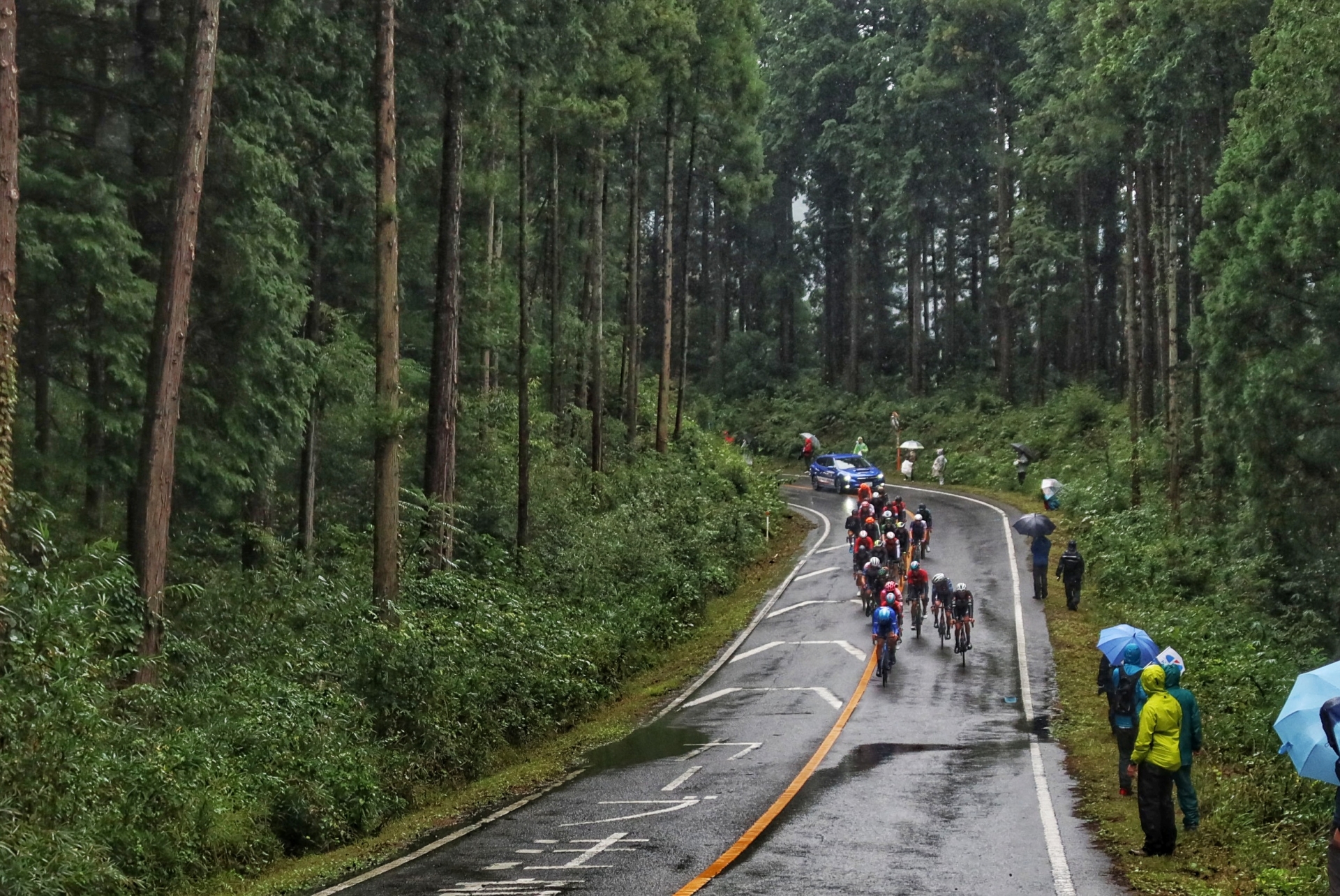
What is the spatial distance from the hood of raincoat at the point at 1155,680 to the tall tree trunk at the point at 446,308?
1223 centimetres

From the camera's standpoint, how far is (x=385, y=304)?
17.3m

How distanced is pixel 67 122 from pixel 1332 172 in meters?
21.3

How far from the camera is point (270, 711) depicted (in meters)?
13.9

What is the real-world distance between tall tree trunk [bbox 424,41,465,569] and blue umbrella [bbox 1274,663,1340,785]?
14.2 meters

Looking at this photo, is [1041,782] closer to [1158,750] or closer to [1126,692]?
[1126,692]

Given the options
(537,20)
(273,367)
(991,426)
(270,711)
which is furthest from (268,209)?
(991,426)

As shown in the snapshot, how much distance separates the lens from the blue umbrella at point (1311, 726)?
791cm

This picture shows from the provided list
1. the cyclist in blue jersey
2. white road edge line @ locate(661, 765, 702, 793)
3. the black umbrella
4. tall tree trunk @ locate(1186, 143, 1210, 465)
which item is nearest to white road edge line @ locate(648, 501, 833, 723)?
the cyclist in blue jersey

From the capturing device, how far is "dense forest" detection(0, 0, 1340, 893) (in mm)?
12531

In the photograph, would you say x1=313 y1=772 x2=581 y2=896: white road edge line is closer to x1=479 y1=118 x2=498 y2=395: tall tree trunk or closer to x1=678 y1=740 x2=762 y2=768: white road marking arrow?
x1=678 y1=740 x2=762 y2=768: white road marking arrow

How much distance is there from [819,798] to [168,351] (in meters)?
8.35

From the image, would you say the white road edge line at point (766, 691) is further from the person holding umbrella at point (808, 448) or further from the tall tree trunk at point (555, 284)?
the person holding umbrella at point (808, 448)

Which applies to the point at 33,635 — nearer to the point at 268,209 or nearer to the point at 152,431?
the point at 152,431

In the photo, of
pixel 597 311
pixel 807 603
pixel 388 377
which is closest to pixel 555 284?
pixel 597 311
